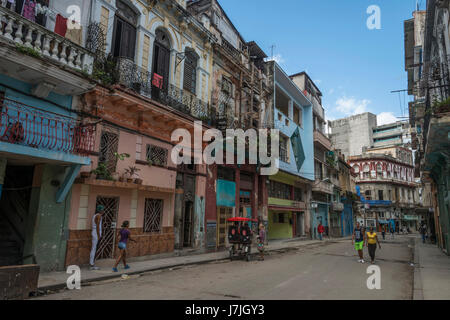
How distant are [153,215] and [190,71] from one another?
758 cm

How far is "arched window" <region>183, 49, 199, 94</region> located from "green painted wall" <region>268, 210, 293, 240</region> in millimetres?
14018

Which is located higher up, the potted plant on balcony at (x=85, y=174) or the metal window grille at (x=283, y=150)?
the metal window grille at (x=283, y=150)

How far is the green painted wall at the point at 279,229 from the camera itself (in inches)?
1003

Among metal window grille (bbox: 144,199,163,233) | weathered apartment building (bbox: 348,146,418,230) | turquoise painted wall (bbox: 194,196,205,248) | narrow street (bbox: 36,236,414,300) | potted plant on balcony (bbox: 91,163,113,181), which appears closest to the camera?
narrow street (bbox: 36,236,414,300)

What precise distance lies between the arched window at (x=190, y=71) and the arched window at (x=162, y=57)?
1.22m

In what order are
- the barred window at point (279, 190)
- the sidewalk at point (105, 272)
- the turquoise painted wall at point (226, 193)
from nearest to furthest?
the sidewalk at point (105, 272) < the turquoise painted wall at point (226, 193) < the barred window at point (279, 190)

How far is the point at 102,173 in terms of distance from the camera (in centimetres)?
999

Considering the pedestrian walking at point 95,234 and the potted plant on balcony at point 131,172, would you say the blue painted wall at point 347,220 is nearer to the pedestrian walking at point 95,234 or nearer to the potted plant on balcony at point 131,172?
the potted plant on balcony at point 131,172

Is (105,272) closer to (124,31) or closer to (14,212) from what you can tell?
(14,212)

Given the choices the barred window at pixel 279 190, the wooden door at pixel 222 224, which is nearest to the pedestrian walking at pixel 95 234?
the wooden door at pixel 222 224

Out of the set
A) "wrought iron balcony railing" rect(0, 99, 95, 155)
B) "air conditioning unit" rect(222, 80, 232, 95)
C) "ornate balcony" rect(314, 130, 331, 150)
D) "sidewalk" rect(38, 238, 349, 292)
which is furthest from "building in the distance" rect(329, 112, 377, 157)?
"wrought iron balcony railing" rect(0, 99, 95, 155)

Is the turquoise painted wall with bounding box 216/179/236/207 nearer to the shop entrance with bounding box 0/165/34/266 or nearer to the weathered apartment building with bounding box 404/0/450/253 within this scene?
the shop entrance with bounding box 0/165/34/266

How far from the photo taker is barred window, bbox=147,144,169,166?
12.4m

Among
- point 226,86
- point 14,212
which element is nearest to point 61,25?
point 14,212
